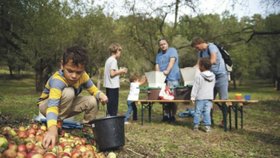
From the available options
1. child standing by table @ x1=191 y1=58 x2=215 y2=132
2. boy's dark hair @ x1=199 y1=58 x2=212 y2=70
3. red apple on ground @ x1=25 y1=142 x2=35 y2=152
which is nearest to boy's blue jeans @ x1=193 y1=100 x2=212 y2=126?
child standing by table @ x1=191 y1=58 x2=215 y2=132

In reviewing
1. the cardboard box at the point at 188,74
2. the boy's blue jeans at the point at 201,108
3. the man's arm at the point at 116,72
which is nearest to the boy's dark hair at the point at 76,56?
the man's arm at the point at 116,72

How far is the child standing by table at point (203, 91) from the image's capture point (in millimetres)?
7730

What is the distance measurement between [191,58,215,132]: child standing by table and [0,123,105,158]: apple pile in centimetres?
387

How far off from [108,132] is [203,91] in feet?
12.2

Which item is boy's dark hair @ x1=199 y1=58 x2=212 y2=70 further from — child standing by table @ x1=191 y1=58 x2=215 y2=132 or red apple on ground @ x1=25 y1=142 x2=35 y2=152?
red apple on ground @ x1=25 y1=142 x2=35 y2=152

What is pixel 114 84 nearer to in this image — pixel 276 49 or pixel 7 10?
pixel 7 10

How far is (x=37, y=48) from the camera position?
82.5ft

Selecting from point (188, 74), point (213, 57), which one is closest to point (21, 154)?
point (213, 57)

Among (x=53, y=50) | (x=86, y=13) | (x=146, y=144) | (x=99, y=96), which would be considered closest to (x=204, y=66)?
(x=146, y=144)

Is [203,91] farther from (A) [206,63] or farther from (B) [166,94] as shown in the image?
(B) [166,94]

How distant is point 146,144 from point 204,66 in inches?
110

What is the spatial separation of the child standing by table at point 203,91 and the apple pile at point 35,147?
387 centimetres

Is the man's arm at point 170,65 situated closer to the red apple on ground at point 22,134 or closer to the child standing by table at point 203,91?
the child standing by table at point 203,91

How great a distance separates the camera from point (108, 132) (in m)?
4.52
